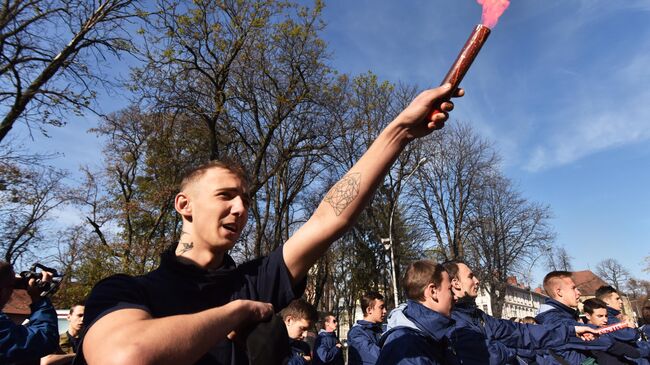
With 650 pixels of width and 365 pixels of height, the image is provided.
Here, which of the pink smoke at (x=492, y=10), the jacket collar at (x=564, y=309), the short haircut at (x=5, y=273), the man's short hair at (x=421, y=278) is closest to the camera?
the pink smoke at (x=492, y=10)

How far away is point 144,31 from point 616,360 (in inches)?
528

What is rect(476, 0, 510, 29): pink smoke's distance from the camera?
1.81 metres

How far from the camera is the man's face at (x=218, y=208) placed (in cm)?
178

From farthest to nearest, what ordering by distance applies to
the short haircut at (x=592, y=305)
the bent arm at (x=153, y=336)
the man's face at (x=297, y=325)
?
the short haircut at (x=592, y=305), the man's face at (x=297, y=325), the bent arm at (x=153, y=336)

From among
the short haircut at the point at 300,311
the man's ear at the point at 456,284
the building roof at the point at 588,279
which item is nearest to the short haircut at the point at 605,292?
the man's ear at the point at 456,284

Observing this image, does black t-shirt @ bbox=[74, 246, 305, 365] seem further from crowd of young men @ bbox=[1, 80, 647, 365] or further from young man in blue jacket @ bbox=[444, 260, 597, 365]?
young man in blue jacket @ bbox=[444, 260, 597, 365]

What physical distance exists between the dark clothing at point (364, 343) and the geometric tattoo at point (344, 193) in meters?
5.26

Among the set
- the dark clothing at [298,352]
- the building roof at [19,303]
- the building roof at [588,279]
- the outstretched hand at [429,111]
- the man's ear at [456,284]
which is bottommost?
the dark clothing at [298,352]

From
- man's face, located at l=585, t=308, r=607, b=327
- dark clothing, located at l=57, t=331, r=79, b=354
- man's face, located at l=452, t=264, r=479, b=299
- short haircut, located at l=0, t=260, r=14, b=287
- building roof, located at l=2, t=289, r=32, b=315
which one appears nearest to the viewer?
short haircut, located at l=0, t=260, r=14, b=287

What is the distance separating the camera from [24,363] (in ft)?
11.4

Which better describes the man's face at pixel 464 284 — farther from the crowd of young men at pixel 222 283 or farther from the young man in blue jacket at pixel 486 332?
the crowd of young men at pixel 222 283

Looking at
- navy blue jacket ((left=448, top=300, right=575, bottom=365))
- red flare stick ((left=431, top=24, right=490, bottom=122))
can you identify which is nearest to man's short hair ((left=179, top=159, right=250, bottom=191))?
red flare stick ((left=431, top=24, right=490, bottom=122))

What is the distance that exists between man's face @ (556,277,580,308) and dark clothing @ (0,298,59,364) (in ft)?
19.5

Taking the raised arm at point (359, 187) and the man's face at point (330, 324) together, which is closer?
the raised arm at point (359, 187)
